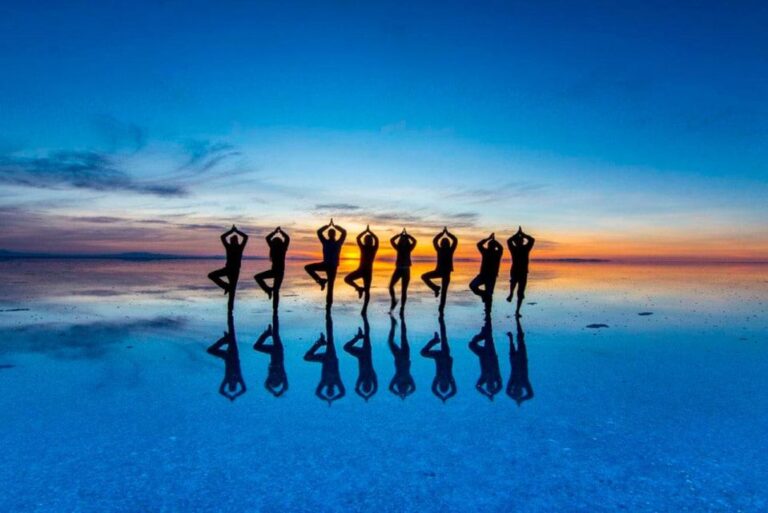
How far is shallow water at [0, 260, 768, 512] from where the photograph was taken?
562cm

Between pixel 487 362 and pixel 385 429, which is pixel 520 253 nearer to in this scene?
pixel 487 362

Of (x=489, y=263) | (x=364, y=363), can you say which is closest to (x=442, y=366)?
(x=364, y=363)

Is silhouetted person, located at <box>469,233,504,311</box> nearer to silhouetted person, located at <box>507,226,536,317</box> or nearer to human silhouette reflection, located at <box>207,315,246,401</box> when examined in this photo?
silhouetted person, located at <box>507,226,536,317</box>

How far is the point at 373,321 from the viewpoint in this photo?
57.5ft

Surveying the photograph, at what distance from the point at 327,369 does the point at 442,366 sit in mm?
2739

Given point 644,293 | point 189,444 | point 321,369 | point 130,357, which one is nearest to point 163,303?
point 130,357

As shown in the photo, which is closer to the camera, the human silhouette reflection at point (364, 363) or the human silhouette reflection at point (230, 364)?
the human silhouette reflection at point (230, 364)

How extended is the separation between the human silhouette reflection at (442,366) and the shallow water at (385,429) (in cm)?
19

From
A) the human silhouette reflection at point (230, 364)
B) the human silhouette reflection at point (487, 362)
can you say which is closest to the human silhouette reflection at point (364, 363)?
the human silhouette reflection at point (487, 362)

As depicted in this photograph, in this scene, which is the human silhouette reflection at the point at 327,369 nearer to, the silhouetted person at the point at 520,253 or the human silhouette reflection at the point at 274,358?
the human silhouette reflection at the point at 274,358

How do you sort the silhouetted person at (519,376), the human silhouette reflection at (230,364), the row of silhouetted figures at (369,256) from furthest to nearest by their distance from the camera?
the row of silhouetted figures at (369,256) → the human silhouette reflection at (230,364) → the silhouetted person at (519,376)

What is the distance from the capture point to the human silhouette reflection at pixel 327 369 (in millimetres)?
9259

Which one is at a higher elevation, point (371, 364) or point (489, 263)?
point (489, 263)

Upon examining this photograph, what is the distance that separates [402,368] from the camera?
435 inches
